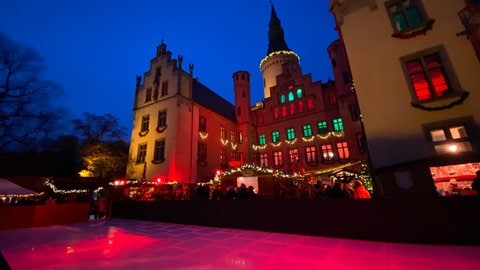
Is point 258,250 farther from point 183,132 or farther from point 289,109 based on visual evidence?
point 289,109

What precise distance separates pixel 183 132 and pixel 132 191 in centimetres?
738

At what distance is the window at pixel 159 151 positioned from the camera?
21244 mm

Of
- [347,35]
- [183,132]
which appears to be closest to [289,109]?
[183,132]

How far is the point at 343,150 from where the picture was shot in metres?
22.8

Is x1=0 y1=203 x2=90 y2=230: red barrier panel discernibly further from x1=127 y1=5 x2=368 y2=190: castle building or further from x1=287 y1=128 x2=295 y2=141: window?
x1=287 y1=128 x2=295 y2=141: window

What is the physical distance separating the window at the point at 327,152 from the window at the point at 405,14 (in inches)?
585

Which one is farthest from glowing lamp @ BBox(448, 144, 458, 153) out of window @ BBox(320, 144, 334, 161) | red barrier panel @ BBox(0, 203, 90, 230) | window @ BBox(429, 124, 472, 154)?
red barrier panel @ BBox(0, 203, 90, 230)

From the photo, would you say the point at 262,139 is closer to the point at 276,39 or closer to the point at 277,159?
the point at 277,159

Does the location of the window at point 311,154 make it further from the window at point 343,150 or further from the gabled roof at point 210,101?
the gabled roof at point 210,101

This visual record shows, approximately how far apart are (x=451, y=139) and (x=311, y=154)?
16236 mm

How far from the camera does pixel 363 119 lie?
10406mm

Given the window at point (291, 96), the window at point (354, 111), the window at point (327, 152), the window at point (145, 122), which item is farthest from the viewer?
the window at point (291, 96)

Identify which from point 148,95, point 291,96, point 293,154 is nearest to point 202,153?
point 148,95

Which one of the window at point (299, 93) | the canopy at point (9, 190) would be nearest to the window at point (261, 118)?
the window at point (299, 93)
